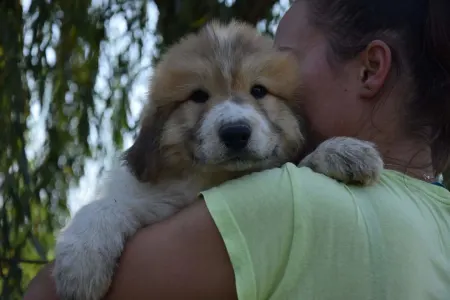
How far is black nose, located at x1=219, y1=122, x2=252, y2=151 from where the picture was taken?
95.8 inches

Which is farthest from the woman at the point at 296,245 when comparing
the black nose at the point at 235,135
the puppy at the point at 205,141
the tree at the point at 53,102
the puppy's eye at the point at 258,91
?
the tree at the point at 53,102

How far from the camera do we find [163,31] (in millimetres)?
4105

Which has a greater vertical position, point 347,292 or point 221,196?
point 221,196

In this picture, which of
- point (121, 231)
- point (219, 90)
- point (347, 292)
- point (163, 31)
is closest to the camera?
point (347, 292)

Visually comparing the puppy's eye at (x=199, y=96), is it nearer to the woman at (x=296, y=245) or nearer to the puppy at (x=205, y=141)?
the puppy at (x=205, y=141)

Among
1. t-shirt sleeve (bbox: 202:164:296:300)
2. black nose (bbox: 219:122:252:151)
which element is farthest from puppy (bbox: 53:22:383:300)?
t-shirt sleeve (bbox: 202:164:296:300)

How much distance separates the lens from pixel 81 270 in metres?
2.22

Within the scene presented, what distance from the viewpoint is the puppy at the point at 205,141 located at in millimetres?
2385

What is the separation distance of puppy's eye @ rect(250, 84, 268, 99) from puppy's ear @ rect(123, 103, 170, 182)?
29 cm

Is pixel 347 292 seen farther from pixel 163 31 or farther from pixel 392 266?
pixel 163 31

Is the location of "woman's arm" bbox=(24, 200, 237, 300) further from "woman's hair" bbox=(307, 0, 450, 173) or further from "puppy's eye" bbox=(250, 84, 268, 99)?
"woman's hair" bbox=(307, 0, 450, 173)

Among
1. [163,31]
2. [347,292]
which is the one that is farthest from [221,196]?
[163,31]

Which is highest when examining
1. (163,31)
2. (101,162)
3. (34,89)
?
(163,31)

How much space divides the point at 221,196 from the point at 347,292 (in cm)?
38
